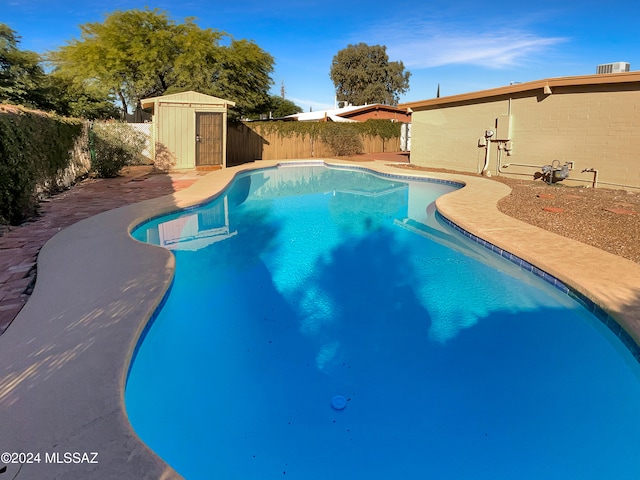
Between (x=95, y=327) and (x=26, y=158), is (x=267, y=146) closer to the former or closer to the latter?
(x=26, y=158)

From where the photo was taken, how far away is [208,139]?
55.2 feet

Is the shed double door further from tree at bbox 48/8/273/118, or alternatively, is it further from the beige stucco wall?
the beige stucco wall

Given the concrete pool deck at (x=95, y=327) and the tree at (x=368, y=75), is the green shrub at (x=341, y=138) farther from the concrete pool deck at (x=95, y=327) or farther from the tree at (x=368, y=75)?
the tree at (x=368, y=75)

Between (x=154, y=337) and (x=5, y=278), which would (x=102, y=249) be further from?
(x=154, y=337)

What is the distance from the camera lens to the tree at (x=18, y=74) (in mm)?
20328

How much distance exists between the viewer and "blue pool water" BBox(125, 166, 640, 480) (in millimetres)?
2830

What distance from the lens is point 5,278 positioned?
4.61 meters

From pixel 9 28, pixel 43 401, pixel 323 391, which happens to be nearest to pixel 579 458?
pixel 323 391

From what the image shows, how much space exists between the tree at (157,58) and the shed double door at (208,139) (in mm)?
5169

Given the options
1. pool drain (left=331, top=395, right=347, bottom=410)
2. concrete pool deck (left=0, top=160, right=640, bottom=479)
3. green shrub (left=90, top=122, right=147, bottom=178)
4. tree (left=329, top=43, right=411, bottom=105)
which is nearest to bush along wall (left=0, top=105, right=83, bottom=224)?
concrete pool deck (left=0, top=160, right=640, bottom=479)

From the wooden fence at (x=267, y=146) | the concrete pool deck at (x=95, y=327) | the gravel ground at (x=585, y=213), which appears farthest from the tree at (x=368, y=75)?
the concrete pool deck at (x=95, y=327)

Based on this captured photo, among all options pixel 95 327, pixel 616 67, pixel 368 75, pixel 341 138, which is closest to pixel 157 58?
pixel 341 138

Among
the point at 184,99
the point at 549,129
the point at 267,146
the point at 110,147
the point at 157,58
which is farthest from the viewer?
the point at 267,146

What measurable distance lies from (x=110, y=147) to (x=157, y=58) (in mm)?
10163
